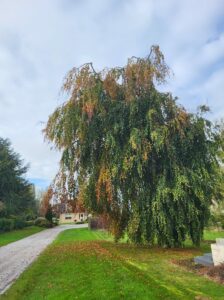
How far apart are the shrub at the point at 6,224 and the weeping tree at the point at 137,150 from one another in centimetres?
1985

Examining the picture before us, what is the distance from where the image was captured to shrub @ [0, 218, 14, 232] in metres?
31.5

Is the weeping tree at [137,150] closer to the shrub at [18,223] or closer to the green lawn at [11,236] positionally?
the green lawn at [11,236]

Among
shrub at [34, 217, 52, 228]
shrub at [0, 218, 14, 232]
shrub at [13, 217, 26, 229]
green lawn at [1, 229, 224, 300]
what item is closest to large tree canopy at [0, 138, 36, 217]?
shrub at [13, 217, 26, 229]

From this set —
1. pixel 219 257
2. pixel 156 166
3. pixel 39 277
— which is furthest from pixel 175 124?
pixel 39 277

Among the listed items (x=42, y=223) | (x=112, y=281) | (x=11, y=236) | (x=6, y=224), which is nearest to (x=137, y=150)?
(x=112, y=281)

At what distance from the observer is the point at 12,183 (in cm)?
3891

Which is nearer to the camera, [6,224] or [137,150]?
[137,150]

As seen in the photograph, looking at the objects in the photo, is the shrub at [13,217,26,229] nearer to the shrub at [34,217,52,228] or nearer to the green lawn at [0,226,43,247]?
the green lawn at [0,226,43,247]

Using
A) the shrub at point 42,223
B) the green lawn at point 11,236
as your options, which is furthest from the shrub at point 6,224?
the shrub at point 42,223

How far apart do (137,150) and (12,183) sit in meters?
29.0

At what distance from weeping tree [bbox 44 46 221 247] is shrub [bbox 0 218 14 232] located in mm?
19850

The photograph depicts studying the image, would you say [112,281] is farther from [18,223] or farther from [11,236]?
[18,223]

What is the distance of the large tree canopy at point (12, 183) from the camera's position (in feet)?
124

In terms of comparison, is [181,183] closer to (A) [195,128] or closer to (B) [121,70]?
(A) [195,128]
